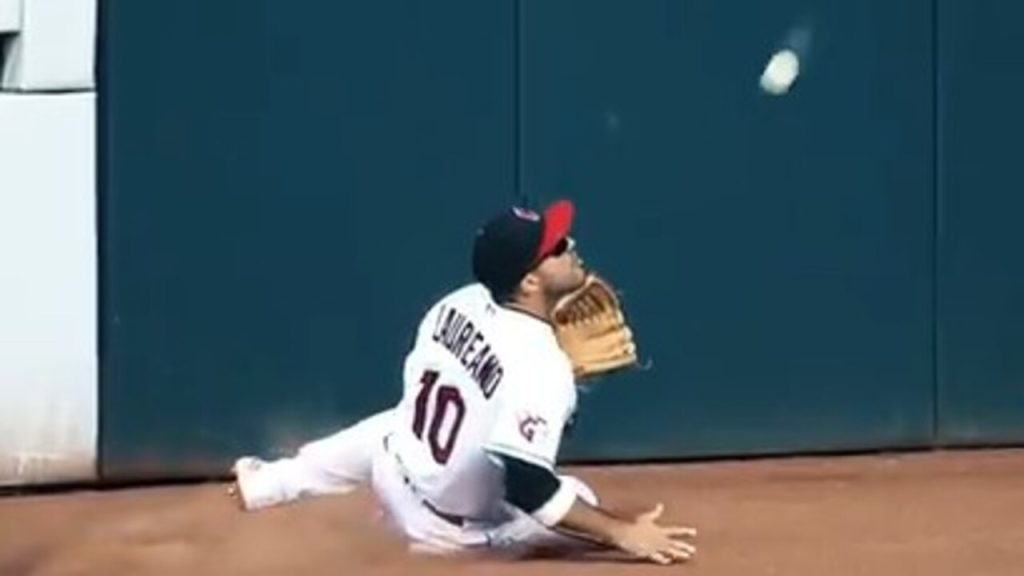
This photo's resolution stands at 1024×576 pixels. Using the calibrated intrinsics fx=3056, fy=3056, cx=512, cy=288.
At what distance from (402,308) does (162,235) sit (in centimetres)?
68

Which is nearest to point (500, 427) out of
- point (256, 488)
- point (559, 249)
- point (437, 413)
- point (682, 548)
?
point (437, 413)

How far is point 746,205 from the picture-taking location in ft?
27.7

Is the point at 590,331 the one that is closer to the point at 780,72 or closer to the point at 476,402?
the point at 476,402

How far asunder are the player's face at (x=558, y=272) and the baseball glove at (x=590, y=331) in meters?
0.08

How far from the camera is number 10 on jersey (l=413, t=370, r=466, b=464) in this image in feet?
21.2

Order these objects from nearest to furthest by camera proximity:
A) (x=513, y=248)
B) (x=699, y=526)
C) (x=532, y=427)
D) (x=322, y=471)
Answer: (x=532, y=427) → (x=513, y=248) → (x=322, y=471) → (x=699, y=526)

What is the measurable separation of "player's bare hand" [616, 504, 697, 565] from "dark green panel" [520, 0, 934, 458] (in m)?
1.76

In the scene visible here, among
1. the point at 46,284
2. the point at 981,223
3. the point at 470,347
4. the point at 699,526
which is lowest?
the point at 699,526

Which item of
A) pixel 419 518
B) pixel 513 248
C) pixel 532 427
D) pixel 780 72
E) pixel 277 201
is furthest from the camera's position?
pixel 780 72

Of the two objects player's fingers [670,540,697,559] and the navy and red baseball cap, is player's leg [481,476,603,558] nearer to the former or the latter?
player's fingers [670,540,697,559]

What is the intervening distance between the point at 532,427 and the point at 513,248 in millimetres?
404

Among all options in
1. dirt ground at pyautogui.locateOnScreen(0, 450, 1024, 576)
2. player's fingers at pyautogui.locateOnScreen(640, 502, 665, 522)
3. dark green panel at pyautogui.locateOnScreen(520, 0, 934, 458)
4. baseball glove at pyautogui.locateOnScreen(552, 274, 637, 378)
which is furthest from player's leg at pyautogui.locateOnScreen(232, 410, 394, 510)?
dark green panel at pyautogui.locateOnScreen(520, 0, 934, 458)

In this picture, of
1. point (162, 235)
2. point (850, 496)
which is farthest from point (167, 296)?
point (850, 496)

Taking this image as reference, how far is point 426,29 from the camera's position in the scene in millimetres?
8164
